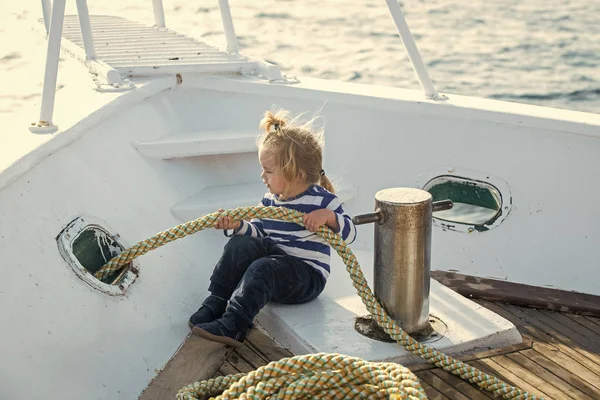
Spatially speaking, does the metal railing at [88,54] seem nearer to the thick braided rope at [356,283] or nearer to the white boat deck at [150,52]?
the white boat deck at [150,52]

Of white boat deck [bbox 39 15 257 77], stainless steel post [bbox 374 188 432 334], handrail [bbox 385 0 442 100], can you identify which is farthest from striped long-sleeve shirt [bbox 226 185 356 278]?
white boat deck [bbox 39 15 257 77]

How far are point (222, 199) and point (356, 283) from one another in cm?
92

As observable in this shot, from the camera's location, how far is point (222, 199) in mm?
3355

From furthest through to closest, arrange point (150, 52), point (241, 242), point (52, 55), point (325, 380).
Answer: point (150, 52) < point (52, 55) < point (241, 242) < point (325, 380)

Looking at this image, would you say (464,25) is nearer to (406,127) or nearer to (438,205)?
(406,127)

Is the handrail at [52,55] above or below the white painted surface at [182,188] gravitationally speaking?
above

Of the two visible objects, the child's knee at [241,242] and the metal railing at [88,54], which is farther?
the metal railing at [88,54]

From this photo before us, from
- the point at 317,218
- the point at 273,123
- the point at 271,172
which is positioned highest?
the point at 273,123

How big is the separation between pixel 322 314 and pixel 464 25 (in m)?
11.4

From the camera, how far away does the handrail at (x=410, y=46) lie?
3357 mm

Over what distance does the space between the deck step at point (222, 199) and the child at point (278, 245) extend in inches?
17.5

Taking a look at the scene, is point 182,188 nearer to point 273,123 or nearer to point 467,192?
point 273,123

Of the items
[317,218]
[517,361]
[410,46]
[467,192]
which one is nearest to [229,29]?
[410,46]

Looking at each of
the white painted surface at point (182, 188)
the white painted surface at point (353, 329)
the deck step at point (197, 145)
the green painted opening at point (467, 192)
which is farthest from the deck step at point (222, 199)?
the white painted surface at point (353, 329)
